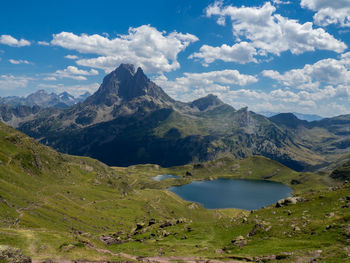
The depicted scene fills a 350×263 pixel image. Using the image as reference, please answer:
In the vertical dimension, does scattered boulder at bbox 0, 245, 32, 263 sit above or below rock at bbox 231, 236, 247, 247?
above

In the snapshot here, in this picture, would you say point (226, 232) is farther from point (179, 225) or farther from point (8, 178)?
point (8, 178)

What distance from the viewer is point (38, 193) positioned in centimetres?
17925

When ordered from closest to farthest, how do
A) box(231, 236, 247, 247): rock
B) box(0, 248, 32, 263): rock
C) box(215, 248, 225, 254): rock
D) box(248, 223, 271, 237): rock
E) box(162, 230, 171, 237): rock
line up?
1. box(0, 248, 32, 263): rock
2. box(215, 248, 225, 254): rock
3. box(231, 236, 247, 247): rock
4. box(248, 223, 271, 237): rock
5. box(162, 230, 171, 237): rock

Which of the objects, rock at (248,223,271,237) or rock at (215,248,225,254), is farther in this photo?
rock at (248,223,271,237)

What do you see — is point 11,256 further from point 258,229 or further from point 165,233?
point 258,229

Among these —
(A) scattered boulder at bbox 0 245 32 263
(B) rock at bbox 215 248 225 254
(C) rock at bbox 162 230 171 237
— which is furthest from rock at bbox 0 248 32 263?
(C) rock at bbox 162 230 171 237

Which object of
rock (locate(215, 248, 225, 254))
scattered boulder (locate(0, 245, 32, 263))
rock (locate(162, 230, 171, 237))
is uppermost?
scattered boulder (locate(0, 245, 32, 263))

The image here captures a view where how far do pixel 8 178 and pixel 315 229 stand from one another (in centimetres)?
20886

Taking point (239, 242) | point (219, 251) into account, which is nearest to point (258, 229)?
point (239, 242)

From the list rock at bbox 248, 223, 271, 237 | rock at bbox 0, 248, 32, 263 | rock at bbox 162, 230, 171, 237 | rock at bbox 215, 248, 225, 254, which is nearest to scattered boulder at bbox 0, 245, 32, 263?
rock at bbox 0, 248, 32, 263

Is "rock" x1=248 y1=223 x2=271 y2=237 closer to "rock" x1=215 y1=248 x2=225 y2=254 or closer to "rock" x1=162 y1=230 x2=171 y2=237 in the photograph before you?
"rock" x1=215 y1=248 x2=225 y2=254

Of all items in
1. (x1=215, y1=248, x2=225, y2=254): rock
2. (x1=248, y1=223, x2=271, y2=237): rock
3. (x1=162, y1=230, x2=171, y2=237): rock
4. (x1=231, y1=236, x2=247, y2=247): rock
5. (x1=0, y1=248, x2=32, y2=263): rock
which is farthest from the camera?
(x1=162, y1=230, x2=171, y2=237): rock

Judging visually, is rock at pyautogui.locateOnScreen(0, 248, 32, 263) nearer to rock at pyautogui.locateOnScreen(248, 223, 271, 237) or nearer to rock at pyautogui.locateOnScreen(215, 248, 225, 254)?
rock at pyautogui.locateOnScreen(215, 248, 225, 254)

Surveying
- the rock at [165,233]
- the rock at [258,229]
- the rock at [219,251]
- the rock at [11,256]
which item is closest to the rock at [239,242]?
the rock at [258,229]
